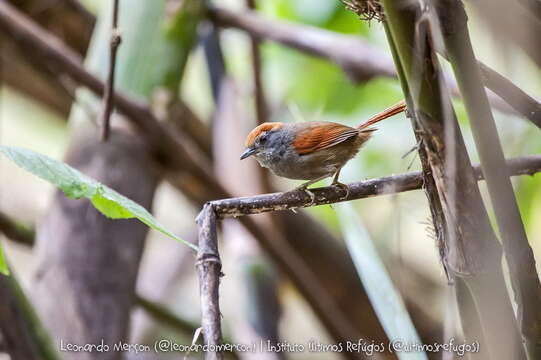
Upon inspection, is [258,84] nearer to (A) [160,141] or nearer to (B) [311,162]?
(A) [160,141]

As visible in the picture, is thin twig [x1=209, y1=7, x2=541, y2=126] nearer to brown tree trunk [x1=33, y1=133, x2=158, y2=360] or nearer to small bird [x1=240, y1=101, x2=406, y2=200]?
small bird [x1=240, y1=101, x2=406, y2=200]

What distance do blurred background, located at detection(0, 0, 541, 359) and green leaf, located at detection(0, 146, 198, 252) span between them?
5.08 feet

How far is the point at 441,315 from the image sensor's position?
14.1 ft

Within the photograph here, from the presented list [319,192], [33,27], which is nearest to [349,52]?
[33,27]

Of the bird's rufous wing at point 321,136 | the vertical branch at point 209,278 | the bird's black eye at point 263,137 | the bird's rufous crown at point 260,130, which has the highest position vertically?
the bird's rufous crown at point 260,130

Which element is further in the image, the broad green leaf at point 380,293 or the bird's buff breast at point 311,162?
the bird's buff breast at point 311,162

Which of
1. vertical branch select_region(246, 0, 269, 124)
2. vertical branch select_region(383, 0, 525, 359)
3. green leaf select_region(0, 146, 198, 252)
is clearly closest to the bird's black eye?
vertical branch select_region(246, 0, 269, 124)

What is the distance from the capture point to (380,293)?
65.6 inches

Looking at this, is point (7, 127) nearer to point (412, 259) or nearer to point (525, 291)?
point (412, 259)

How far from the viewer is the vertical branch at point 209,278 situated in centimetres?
107

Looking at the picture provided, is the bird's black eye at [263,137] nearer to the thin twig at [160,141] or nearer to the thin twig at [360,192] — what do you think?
the thin twig at [160,141]

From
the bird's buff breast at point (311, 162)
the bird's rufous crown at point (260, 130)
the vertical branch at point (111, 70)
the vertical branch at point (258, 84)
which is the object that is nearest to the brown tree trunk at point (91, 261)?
the vertical branch at point (111, 70)

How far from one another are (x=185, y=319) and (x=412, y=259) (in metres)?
2.04

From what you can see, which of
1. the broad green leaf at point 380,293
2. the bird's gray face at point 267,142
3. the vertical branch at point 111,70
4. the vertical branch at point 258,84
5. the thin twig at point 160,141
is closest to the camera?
the broad green leaf at point 380,293
